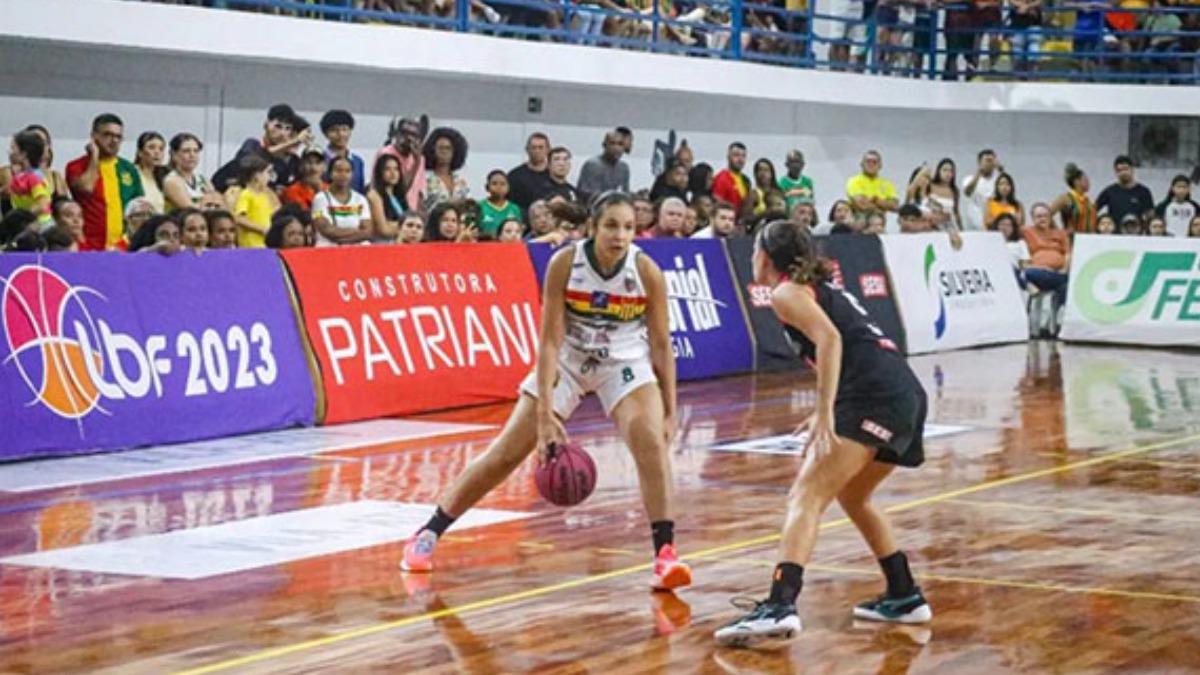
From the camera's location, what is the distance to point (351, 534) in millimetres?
12719

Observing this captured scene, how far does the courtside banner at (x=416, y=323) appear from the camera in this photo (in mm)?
18125

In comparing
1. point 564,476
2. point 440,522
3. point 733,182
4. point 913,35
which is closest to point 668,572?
point 564,476

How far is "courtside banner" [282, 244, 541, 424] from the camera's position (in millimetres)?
18125

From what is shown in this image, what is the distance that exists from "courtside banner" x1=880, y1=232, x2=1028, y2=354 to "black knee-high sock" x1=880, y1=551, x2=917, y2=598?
53.4ft

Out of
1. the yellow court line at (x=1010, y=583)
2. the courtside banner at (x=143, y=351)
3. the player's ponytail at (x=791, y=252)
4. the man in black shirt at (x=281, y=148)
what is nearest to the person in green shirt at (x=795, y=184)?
the man in black shirt at (x=281, y=148)

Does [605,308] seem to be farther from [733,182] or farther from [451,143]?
[733,182]

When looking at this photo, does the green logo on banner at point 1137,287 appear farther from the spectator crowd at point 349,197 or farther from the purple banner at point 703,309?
the purple banner at point 703,309

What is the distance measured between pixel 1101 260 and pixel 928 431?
11.5 meters

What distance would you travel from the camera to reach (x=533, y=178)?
76.8ft

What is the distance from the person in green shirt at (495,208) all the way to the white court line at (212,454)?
4.25 meters

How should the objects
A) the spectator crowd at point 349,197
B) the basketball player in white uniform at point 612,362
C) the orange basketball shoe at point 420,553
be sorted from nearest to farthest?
the basketball player in white uniform at point 612,362, the orange basketball shoe at point 420,553, the spectator crowd at point 349,197

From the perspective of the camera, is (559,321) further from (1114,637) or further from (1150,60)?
(1150,60)

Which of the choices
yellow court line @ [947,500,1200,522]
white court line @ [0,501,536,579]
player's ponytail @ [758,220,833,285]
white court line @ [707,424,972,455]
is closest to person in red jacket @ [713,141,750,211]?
white court line @ [707,424,972,455]

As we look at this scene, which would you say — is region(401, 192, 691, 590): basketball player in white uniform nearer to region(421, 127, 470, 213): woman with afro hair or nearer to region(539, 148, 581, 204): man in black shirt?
region(421, 127, 470, 213): woman with afro hair
